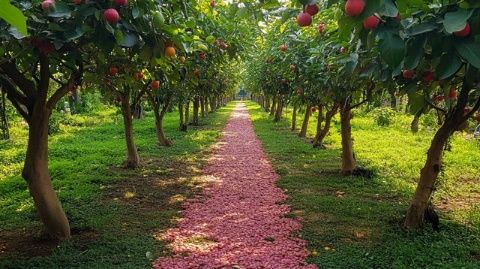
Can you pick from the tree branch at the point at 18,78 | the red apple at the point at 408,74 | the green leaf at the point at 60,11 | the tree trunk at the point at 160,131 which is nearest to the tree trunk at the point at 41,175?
the tree branch at the point at 18,78

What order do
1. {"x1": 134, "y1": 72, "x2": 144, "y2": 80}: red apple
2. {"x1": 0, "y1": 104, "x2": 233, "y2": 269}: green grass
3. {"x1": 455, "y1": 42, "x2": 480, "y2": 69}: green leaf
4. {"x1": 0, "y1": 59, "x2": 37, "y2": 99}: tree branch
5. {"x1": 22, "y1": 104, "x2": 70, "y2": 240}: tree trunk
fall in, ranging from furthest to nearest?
{"x1": 134, "y1": 72, "x2": 144, "y2": 80}: red apple
{"x1": 22, "y1": 104, "x2": 70, "y2": 240}: tree trunk
{"x1": 0, "y1": 104, "x2": 233, "y2": 269}: green grass
{"x1": 0, "y1": 59, "x2": 37, "y2": 99}: tree branch
{"x1": 455, "y1": 42, "x2": 480, "y2": 69}: green leaf

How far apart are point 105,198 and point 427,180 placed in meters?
4.96

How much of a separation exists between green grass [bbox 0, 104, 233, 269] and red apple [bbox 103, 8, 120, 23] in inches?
102

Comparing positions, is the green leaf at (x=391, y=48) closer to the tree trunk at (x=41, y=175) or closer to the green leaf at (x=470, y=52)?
the green leaf at (x=470, y=52)

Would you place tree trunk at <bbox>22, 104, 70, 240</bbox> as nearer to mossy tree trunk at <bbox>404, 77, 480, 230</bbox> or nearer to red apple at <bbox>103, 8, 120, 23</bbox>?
red apple at <bbox>103, 8, 120, 23</bbox>

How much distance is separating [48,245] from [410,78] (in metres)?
4.34

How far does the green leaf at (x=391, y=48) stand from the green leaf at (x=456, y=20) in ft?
0.75

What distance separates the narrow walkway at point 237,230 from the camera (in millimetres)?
4906

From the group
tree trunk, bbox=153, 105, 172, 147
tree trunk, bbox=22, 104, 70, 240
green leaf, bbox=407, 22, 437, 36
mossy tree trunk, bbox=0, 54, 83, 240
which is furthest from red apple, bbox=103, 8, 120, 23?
tree trunk, bbox=153, 105, 172, 147

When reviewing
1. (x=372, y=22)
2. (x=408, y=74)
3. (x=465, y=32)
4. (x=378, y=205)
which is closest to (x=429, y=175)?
(x=378, y=205)

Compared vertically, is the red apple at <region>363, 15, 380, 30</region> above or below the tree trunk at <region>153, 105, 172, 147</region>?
above

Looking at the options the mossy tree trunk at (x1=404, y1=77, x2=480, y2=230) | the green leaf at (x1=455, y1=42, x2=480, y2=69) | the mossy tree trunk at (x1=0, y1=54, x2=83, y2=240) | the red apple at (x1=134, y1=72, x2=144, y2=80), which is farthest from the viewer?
the red apple at (x1=134, y1=72, x2=144, y2=80)

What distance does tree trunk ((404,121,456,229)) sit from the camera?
18.2 ft

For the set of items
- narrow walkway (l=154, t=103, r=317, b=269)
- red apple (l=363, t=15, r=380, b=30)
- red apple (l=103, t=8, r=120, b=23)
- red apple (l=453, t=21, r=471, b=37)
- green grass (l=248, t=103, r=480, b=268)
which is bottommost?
narrow walkway (l=154, t=103, r=317, b=269)
